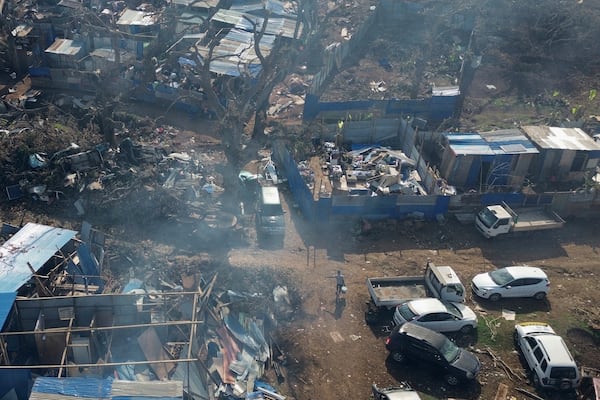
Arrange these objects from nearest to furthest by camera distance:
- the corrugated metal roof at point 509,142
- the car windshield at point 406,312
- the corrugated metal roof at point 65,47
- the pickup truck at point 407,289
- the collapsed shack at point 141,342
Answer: the collapsed shack at point 141,342 < the car windshield at point 406,312 < the pickup truck at point 407,289 < the corrugated metal roof at point 509,142 < the corrugated metal roof at point 65,47

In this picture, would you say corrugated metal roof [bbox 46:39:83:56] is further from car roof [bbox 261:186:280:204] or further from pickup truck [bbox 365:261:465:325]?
pickup truck [bbox 365:261:465:325]

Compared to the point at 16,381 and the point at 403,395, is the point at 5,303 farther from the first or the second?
the point at 403,395

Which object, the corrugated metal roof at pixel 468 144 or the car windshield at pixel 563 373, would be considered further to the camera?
the corrugated metal roof at pixel 468 144

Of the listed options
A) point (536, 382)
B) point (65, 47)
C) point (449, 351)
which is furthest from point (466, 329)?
point (65, 47)

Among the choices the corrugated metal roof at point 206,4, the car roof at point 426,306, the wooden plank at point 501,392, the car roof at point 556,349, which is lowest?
the wooden plank at point 501,392

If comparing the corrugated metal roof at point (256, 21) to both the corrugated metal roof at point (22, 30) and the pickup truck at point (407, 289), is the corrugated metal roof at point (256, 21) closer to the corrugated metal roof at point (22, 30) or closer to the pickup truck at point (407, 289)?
the corrugated metal roof at point (22, 30)

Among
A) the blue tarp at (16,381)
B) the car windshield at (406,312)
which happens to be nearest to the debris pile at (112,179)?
the car windshield at (406,312)
